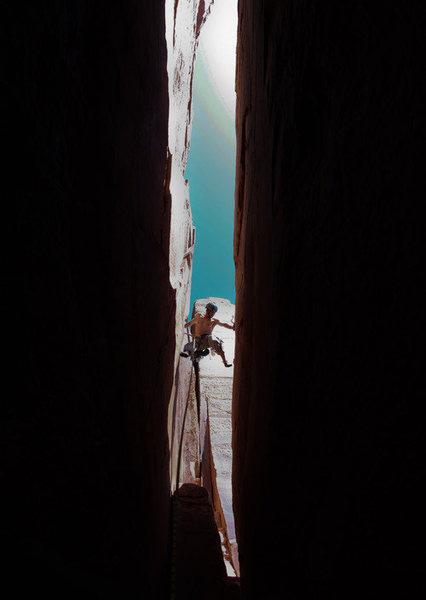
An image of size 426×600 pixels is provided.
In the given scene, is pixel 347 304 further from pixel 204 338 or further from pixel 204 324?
pixel 204 338

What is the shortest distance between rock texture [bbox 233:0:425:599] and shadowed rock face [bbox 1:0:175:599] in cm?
90

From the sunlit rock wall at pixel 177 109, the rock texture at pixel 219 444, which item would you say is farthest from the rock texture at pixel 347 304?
the rock texture at pixel 219 444

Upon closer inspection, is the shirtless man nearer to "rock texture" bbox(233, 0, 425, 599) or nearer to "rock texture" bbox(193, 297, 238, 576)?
"rock texture" bbox(193, 297, 238, 576)

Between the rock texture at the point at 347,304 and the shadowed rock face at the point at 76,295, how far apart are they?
35.4 inches

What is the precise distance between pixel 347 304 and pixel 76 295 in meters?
1.12

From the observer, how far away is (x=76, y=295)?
147 centimetres

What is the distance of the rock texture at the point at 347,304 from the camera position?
0.75 m

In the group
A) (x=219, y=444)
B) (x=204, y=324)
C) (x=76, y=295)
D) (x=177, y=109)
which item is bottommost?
(x=219, y=444)

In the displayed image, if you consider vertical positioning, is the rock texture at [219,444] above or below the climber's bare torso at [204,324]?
below

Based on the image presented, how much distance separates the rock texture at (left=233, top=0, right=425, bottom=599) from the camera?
75 cm

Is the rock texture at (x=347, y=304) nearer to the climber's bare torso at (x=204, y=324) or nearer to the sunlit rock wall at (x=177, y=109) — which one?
the sunlit rock wall at (x=177, y=109)

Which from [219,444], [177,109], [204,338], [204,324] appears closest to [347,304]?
[177,109]

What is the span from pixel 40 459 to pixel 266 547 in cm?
147

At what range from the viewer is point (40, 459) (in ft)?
3.93
